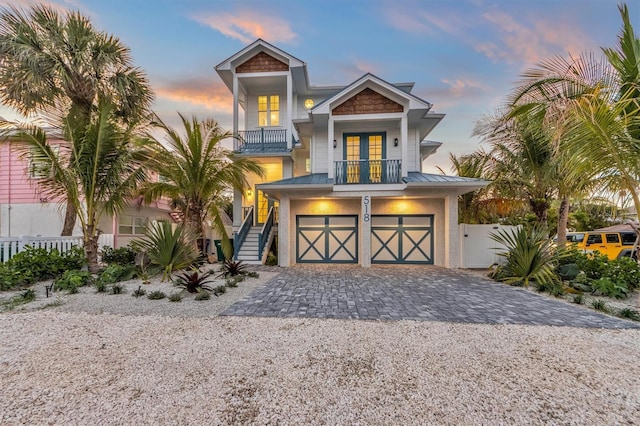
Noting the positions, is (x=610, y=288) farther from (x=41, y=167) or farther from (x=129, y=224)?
(x=129, y=224)

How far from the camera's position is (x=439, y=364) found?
289 cm

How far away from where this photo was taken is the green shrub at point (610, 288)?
573 cm

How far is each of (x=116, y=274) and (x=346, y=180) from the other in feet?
26.8

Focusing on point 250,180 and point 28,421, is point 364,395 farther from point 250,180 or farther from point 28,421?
point 250,180

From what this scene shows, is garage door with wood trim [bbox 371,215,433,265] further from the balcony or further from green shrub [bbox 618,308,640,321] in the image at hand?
green shrub [bbox 618,308,640,321]

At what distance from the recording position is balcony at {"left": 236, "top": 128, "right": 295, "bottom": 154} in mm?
12281

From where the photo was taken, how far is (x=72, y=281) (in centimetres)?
633

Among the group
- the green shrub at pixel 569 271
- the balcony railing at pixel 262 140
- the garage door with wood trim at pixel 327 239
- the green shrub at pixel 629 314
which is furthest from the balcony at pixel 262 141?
the green shrub at pixel 629 314

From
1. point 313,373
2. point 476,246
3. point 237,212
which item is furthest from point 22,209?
point 476,246

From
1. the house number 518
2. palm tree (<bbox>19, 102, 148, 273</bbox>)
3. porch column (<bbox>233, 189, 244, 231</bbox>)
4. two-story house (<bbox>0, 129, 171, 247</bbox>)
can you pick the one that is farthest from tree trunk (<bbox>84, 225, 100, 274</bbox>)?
the house number 518

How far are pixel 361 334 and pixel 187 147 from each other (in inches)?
352

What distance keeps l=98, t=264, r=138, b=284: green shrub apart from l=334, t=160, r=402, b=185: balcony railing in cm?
744

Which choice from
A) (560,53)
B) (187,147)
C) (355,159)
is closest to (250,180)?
(187,147)

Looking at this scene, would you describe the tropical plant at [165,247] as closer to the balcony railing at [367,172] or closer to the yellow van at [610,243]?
the balcony railing at [367,172]
